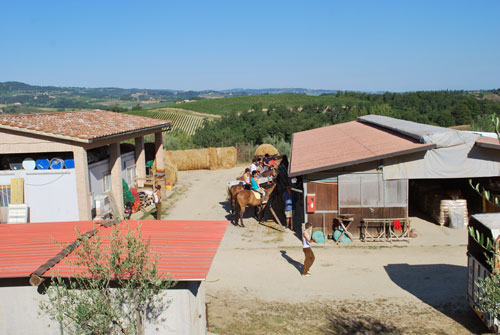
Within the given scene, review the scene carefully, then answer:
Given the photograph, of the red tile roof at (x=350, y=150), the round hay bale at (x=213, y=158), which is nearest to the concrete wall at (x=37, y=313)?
the red tile roof at (x=350, y=150)

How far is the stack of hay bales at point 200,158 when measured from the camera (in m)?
31.7

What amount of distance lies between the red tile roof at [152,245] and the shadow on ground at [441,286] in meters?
5.18

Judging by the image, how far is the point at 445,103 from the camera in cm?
7506

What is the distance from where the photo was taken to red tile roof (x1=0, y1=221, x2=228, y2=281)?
752 cm

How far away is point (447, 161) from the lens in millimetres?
15203

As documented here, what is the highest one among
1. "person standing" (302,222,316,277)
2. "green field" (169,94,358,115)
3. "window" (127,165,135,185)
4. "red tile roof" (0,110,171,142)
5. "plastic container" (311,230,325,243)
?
"green field" (169,94,358,115)

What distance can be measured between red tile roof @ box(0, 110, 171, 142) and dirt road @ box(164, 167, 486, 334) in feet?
20.6

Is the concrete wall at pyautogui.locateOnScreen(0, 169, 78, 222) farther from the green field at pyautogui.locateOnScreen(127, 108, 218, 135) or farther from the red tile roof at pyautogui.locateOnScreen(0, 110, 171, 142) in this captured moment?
the green field at pyautogui.locateOnScreen(127, 108, 218, 135)

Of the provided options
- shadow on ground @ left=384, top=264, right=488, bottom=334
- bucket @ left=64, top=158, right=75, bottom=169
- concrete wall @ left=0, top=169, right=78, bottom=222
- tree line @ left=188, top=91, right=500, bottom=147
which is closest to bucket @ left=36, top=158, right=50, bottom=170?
concrete wall @ left=0, top=169, right=78, bottom=222

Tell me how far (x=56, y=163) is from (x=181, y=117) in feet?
224

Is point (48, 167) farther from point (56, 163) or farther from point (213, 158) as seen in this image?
point (213, 158)

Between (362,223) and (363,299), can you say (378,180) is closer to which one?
(362,223)

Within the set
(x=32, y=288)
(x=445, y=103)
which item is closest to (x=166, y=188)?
(x=32, y=288)

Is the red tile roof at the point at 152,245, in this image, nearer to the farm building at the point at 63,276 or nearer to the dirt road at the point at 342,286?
the farm building at the point at 63,276
